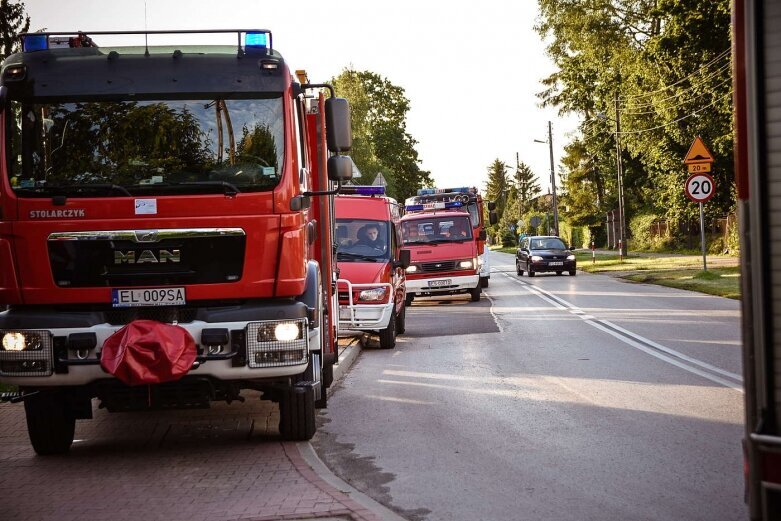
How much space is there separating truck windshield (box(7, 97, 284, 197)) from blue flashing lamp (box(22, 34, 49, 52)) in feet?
1.66

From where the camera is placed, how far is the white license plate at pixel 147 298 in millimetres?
7980

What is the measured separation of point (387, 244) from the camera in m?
17.4

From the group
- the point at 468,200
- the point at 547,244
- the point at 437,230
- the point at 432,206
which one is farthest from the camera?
the point at 547,244

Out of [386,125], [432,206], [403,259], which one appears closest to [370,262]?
[403,259]

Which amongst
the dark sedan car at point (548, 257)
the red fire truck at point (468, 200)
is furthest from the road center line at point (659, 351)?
the dark sedan car at point (548, 257)

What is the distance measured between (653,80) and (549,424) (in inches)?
1540

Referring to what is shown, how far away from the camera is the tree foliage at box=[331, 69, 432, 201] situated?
82562mm

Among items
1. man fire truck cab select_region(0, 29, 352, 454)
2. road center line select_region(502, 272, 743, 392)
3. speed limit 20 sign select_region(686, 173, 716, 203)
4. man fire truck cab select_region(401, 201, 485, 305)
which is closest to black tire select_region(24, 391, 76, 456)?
man fire truck cab select_region(0, 29, 352, 454)

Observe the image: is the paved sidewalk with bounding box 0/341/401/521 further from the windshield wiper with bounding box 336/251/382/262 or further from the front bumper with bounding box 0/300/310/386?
the windshield wiper with bounding box 336/251/382/262

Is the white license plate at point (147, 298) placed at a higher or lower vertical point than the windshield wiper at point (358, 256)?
lower

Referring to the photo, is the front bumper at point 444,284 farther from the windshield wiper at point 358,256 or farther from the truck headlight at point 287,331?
the truck headlight at point 287,331

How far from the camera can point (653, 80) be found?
45719mm

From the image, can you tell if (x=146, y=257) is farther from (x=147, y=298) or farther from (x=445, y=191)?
(x=445, y=191)

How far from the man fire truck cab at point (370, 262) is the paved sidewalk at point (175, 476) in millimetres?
5675
